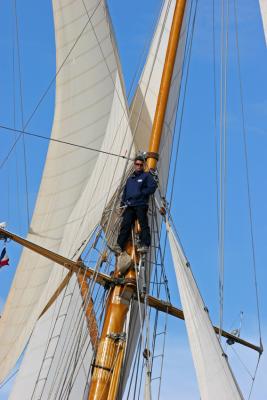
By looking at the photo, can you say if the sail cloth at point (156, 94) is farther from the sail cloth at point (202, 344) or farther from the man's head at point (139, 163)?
the sail cloth at point (202, 344)

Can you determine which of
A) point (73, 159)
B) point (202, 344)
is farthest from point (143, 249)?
point (73, 159)

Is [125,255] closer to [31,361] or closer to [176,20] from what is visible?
[31,361]

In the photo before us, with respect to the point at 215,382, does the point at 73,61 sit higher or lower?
higher

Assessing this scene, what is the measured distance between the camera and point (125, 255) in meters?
15.5

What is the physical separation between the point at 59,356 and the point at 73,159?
4.32 metres

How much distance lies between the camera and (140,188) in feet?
51.1

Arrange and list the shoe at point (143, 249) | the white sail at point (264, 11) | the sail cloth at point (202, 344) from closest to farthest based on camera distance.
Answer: the sail cloth at point (202, 344)
the white sail at point (264, 11)
the shoe at point (143, 249)

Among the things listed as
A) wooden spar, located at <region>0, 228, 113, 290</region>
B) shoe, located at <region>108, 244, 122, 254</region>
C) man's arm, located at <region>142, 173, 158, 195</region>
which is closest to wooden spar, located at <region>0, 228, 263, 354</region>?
wooden spar, located at <region>0, 228, 113, 290</region>

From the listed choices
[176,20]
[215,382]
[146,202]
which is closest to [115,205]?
[146,202]

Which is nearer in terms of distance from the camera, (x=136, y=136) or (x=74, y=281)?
(x=74, y=281)

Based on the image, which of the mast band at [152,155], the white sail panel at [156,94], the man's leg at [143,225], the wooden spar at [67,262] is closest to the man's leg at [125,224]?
the man's leg at [143,225]

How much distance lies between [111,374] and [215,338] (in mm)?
1803

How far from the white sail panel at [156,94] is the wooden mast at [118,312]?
0.65 meters

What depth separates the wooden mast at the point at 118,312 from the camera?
46.2 feet
